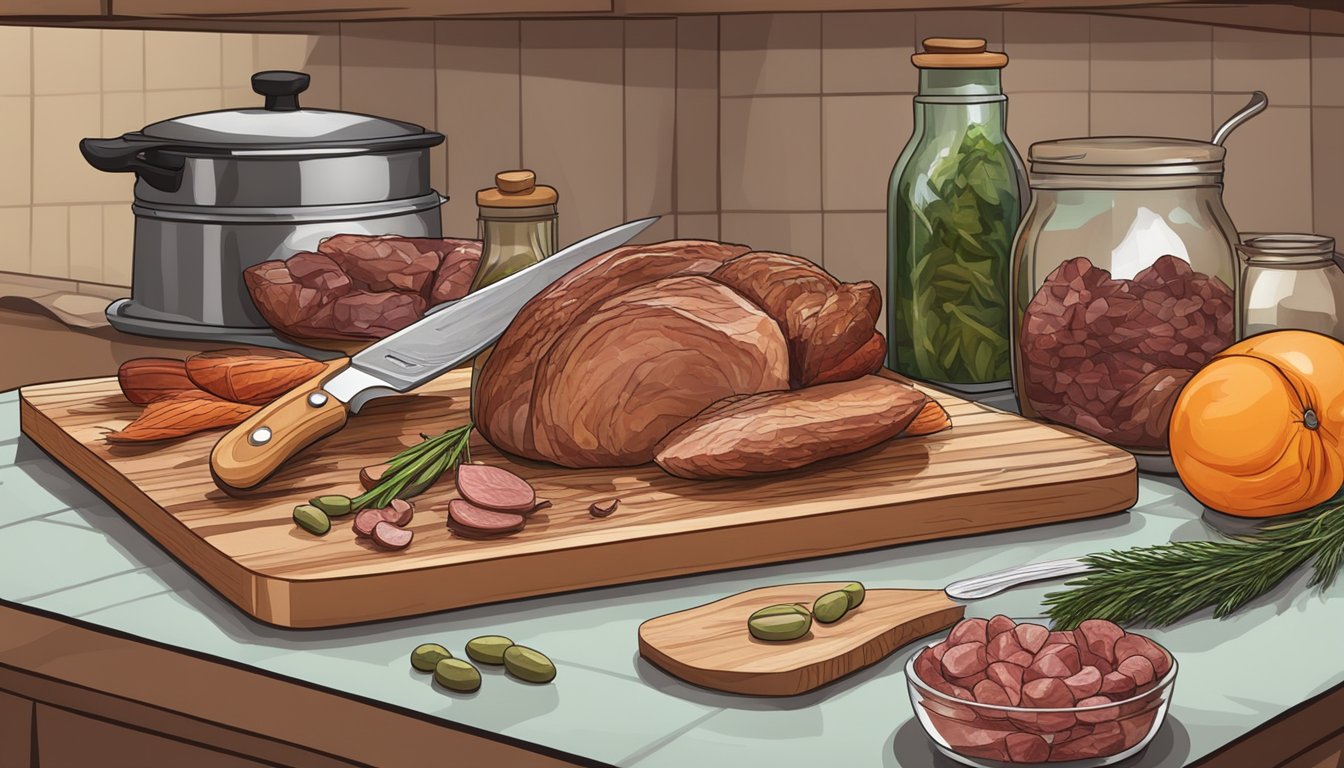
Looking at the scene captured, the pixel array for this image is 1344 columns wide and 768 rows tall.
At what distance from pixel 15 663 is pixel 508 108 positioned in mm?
1314

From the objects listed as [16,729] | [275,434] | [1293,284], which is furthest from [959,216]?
[16,729]

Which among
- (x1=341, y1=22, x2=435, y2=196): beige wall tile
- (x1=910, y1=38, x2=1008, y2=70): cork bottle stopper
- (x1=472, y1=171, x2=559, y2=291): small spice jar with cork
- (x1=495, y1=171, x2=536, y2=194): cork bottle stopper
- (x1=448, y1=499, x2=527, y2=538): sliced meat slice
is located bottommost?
(x1=448, y1=499, x2=527, y2=538): sliced meat slice

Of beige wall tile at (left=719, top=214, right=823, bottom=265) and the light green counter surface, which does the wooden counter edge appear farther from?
beige wall tile at (left=719, top=214, right=823, bottom=265)

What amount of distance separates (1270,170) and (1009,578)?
41.1 inches

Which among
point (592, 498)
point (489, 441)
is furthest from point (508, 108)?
point (592, 498)

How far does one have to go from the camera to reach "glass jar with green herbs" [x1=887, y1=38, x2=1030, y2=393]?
3.74 feet

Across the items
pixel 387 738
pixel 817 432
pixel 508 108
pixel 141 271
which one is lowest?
pixel 387 738

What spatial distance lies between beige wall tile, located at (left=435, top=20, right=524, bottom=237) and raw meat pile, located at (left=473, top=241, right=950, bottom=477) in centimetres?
96

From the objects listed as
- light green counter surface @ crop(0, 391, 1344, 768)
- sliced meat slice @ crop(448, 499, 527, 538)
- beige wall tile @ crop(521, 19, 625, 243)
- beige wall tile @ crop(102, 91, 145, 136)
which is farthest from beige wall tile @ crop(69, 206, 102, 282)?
sliced meat slice @ crop(448, 499, 527, 538)

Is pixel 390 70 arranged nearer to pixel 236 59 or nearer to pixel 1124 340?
pixel 236 59

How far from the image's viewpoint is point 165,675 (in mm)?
681

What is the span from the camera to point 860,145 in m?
1.83

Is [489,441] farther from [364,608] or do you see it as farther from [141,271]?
[141,271]

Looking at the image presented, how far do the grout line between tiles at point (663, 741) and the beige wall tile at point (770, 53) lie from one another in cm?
131
